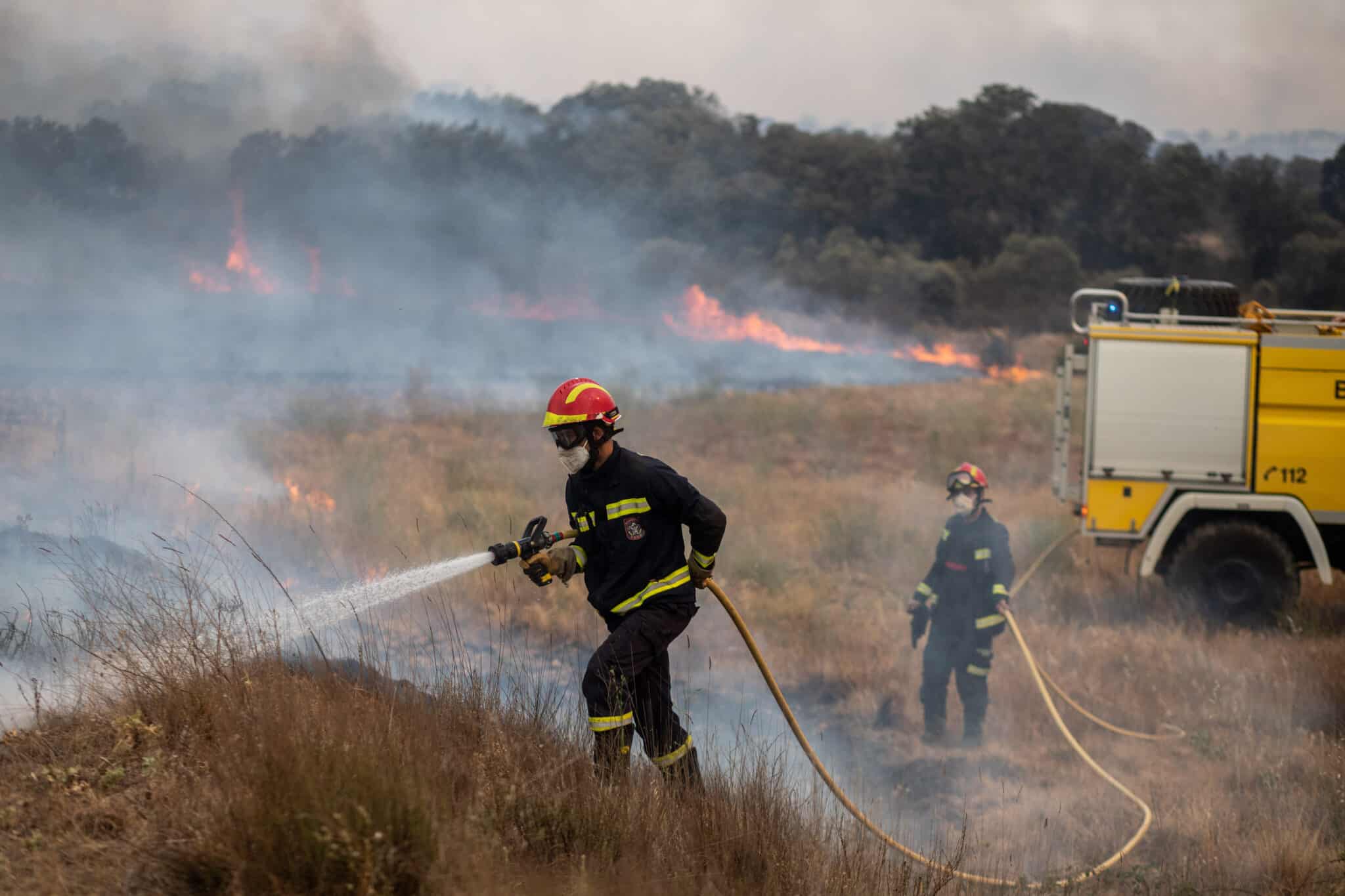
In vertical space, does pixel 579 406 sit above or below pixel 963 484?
above

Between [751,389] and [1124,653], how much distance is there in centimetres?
1935

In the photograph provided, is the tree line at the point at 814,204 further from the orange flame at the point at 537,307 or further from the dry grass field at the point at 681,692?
the dry grass field at the point at 681,692

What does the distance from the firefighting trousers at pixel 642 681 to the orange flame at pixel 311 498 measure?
7.07m

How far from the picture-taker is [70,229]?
17375 mm

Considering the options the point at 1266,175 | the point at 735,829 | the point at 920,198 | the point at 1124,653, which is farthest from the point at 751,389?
the point at 1266,175

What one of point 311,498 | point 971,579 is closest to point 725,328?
point 311,498

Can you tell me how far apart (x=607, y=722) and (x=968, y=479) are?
4.37 metres

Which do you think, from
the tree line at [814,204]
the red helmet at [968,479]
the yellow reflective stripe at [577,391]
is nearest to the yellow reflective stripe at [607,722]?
the yellow reflective stripe at [577,391]

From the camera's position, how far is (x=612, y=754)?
4676 millimetres

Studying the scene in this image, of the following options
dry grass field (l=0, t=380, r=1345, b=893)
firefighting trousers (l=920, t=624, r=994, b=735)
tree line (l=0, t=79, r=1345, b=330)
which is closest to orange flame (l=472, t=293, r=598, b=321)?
tree line (l=0, t=79, r=1345, b=330)

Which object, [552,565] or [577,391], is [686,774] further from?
[577,391]

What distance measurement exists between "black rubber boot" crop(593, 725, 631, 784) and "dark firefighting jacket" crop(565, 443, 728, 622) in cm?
63

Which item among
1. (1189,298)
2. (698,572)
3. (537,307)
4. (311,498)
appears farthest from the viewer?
(537,307)

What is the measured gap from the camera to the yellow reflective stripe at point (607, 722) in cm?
476
